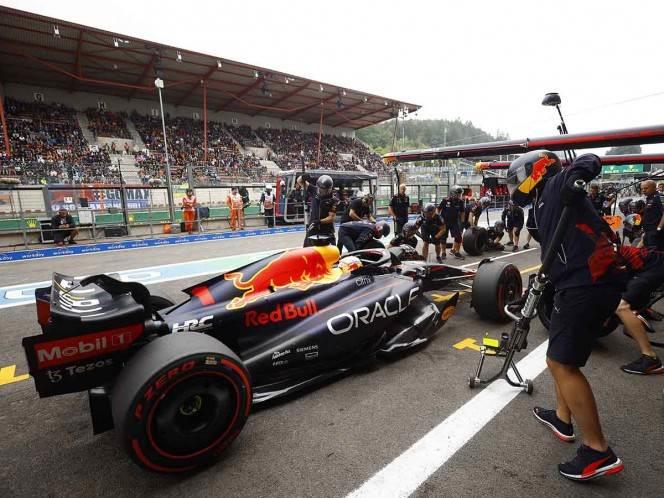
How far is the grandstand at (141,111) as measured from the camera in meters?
19.3

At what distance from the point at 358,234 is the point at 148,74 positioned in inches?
1005

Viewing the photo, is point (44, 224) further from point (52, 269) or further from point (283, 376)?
point (283, 376)

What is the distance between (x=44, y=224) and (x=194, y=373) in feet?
40.8

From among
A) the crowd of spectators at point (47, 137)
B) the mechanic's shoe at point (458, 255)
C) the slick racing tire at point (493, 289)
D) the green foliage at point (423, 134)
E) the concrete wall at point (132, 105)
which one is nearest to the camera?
the slick racing tire at point (493, 289)

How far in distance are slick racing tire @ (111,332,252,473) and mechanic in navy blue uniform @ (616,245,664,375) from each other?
288cm

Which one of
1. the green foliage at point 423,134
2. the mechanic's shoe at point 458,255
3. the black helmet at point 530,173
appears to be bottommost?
the mechanic's shoe at point 458,255

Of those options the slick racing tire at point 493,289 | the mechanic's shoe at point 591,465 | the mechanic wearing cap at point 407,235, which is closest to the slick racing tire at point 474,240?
the mechanic wearing cap at point 407,235

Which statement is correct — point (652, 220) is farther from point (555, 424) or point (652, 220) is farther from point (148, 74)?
point (148, 74)

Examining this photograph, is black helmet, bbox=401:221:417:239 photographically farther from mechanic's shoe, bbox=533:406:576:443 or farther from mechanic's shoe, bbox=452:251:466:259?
mechanic's shoe, bbox=533:406:576:443

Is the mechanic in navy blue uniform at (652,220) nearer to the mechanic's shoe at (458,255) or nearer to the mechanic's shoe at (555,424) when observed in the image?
the mechanic's shoe at (555,424)

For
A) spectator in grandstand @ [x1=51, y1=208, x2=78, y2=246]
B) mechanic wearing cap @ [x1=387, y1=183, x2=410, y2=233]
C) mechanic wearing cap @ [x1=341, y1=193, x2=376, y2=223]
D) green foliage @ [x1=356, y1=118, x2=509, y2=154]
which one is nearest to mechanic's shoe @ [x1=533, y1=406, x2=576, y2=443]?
mechanic wearing cap @ [x1=341, y1=193, x2=376, y2=223]

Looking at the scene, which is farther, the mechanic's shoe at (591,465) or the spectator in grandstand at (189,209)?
the spectator in grandstand at (189,209)

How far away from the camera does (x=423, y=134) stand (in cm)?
10775

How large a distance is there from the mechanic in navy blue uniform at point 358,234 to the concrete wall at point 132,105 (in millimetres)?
28931
